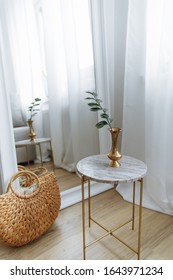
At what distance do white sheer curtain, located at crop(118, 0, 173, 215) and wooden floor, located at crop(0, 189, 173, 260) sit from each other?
17 cm

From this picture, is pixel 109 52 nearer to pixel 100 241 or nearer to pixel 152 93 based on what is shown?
pixel 152 93

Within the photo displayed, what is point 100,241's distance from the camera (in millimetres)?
1178

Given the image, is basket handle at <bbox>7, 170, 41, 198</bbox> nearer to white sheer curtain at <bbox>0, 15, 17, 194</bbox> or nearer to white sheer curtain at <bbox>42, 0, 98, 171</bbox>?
white sheer curtain at <bbox>0, 15, 17, 194</bbox>

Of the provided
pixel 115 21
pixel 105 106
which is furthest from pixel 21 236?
Result: pixel 115 21

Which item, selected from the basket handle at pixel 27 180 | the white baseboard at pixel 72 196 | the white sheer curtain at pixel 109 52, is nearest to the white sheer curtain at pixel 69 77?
Result: the white sheer curtain at pixel 109 52

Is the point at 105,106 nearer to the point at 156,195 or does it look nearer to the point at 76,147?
the point at 76,147

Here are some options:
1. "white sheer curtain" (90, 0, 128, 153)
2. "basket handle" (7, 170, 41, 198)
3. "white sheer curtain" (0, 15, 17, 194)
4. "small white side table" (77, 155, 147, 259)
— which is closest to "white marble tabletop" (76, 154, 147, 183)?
"small white side table" (77, 155, 147, 259)

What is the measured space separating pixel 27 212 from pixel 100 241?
0.43 meters

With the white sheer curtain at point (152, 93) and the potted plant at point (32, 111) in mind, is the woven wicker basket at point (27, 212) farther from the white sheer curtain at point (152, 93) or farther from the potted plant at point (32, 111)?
the white sheer curtain at point (152, 93)

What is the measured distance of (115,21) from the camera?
1.64 m

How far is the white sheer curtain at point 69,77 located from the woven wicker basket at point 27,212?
39cm

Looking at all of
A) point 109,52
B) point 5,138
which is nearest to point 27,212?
point 5,138
